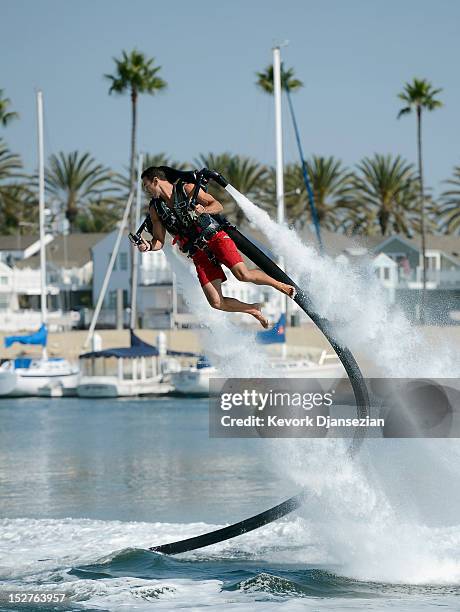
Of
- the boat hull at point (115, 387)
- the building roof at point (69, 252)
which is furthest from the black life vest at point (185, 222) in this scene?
the building roof at point (69, 252)

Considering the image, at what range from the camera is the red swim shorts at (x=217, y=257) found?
13.8 metres

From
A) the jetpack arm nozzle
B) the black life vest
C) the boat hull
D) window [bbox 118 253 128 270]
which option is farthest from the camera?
window [bbox 118 253 128 270]

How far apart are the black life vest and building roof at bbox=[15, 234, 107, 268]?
3101 inches

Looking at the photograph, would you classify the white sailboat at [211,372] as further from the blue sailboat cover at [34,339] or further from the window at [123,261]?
the window at [123,261]

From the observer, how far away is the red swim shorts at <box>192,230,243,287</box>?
13.8 m

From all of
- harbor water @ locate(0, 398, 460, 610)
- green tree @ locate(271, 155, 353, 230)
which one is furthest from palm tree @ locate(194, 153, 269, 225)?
harbor water @ locate(0, 398, 460, 610)

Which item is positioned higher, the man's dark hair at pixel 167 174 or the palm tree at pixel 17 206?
the palm tree at pixel 17 206

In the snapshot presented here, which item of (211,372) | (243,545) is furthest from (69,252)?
(243,545)

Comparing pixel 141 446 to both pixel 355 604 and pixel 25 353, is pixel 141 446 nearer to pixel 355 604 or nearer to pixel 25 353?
pixel 355 604

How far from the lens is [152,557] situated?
56.9 ft

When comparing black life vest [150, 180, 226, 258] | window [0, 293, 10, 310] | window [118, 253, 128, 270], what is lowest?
window [0, 293, 10, 310]

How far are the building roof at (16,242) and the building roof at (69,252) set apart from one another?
1431mm

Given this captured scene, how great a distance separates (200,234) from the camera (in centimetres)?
1368

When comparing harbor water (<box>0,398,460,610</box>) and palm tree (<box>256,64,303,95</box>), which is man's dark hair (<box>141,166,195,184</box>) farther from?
palm tree (<box>256,64,303,95</box>)
